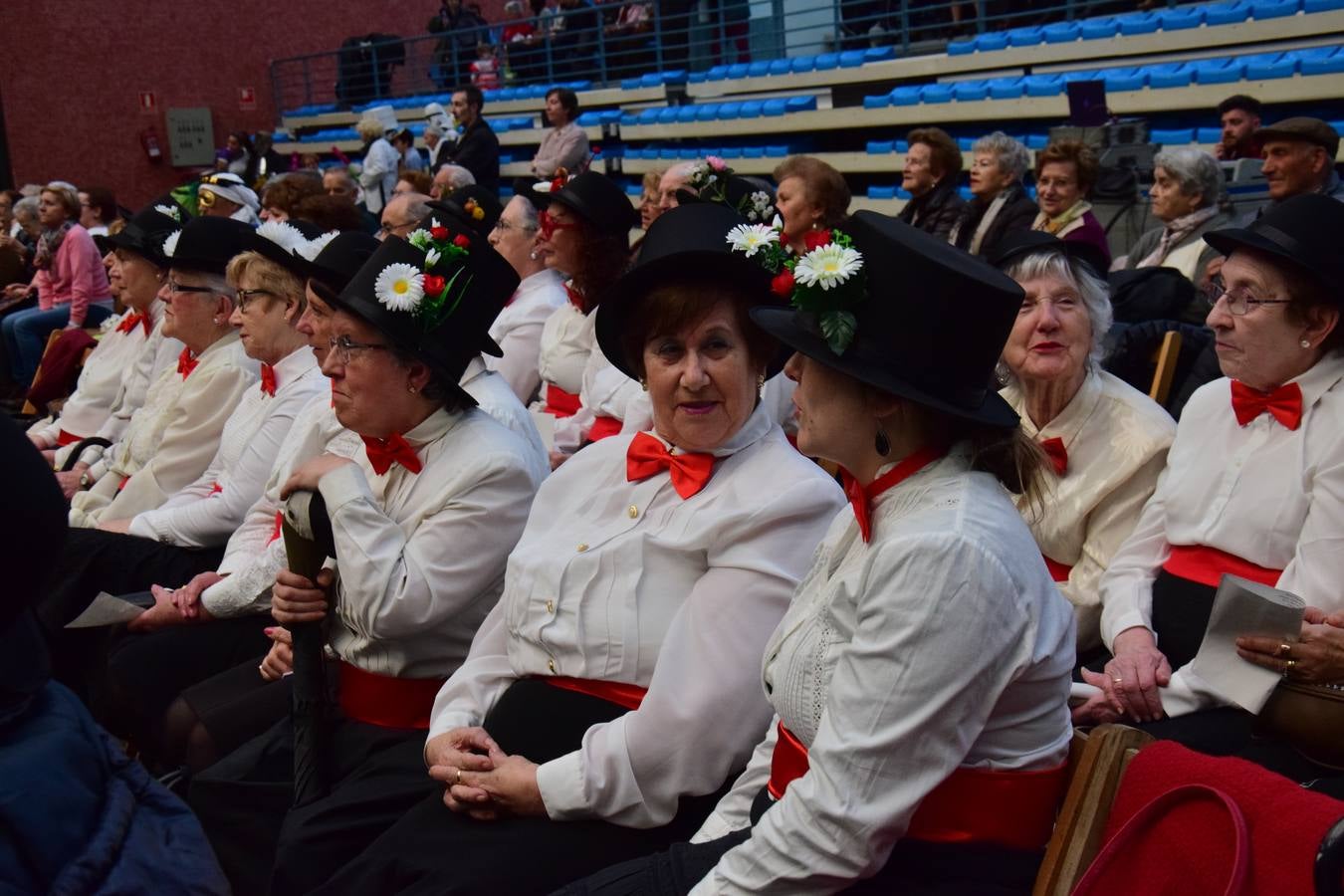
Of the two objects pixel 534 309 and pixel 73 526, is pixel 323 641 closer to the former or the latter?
pixel 73 526

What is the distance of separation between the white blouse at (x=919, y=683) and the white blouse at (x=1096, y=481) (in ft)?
4.19

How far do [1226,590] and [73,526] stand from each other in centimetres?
363

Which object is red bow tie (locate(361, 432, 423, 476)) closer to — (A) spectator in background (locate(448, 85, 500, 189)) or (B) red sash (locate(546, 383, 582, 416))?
(B) red sash (locate(546, 383, 582, 416))

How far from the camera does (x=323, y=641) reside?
2920mm

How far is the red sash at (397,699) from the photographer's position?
9.29ft

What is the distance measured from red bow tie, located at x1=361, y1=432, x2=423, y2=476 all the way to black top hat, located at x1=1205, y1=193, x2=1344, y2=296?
5.74 ft

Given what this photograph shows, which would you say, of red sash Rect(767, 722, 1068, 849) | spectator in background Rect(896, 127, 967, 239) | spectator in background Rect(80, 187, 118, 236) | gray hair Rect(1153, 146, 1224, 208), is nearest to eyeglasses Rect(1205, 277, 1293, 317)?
red sash Rect(767, 722, 1068, 849)

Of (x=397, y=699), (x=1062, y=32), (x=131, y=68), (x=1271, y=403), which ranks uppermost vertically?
(x=131, y=68)

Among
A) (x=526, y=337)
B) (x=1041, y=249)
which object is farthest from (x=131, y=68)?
(x=1041, y=249)

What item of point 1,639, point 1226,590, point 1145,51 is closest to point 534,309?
point 1226,590

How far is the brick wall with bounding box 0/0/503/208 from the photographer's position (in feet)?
60.5

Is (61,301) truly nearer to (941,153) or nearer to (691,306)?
(941,153)

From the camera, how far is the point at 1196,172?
5898 mm

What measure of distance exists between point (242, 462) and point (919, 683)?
8.98ft
